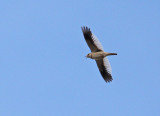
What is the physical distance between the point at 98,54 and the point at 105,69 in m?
2.35

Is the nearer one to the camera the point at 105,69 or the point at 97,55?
the point at 97,55

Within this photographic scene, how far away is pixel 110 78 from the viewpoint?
43188mm

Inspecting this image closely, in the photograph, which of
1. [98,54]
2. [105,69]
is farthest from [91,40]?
[105,69]

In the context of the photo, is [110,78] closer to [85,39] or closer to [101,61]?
[101,61]

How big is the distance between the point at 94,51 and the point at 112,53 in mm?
1722

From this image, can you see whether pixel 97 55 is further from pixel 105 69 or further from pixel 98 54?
pixel 105 69

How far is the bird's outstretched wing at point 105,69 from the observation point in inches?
1676

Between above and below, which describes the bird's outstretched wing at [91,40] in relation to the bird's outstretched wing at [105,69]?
above

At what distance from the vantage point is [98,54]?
4122 centimetres

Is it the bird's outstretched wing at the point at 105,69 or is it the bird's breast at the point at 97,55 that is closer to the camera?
Result: the bird's breast at the point at 97,55

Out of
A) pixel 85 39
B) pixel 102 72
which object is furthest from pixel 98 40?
pixel 102 72

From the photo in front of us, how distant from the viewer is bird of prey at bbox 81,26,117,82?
132ft

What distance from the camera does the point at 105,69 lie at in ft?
141

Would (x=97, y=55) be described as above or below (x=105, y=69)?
above
